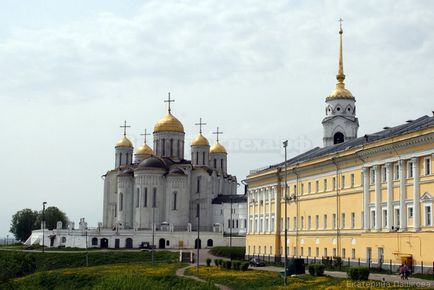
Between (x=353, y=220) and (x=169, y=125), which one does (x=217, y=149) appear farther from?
(x=353, y=220)

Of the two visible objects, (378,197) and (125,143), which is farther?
(125,143)

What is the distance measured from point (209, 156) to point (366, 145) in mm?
83563

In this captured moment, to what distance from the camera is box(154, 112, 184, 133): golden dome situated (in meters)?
134

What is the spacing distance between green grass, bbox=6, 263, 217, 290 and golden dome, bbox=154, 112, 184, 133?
5713cm

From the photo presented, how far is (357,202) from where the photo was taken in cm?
6438

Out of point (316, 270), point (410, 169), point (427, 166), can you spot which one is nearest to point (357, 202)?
point (410, 169)

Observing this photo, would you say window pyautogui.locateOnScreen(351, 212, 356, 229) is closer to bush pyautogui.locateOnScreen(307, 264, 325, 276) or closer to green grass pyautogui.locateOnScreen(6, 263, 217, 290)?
bush pyautogui.locateOnScreen(307, 264, 325, 276)

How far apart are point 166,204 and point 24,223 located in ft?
132

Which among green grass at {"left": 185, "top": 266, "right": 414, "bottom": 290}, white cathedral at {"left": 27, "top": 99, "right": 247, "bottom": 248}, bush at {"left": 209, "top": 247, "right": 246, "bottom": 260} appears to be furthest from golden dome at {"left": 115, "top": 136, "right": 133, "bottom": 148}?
green grass at {"left": 185, "top": 266, "right": 414, "bottom": 290}

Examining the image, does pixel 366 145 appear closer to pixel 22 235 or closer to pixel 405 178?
pixel 405 178

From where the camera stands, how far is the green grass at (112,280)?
56.8 meters

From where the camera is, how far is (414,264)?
53.8 m

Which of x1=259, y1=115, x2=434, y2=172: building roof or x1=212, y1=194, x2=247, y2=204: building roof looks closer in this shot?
x1=259, y1=115, x2=434, y2=172: building roof

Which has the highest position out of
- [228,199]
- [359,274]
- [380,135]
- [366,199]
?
[380,135]
